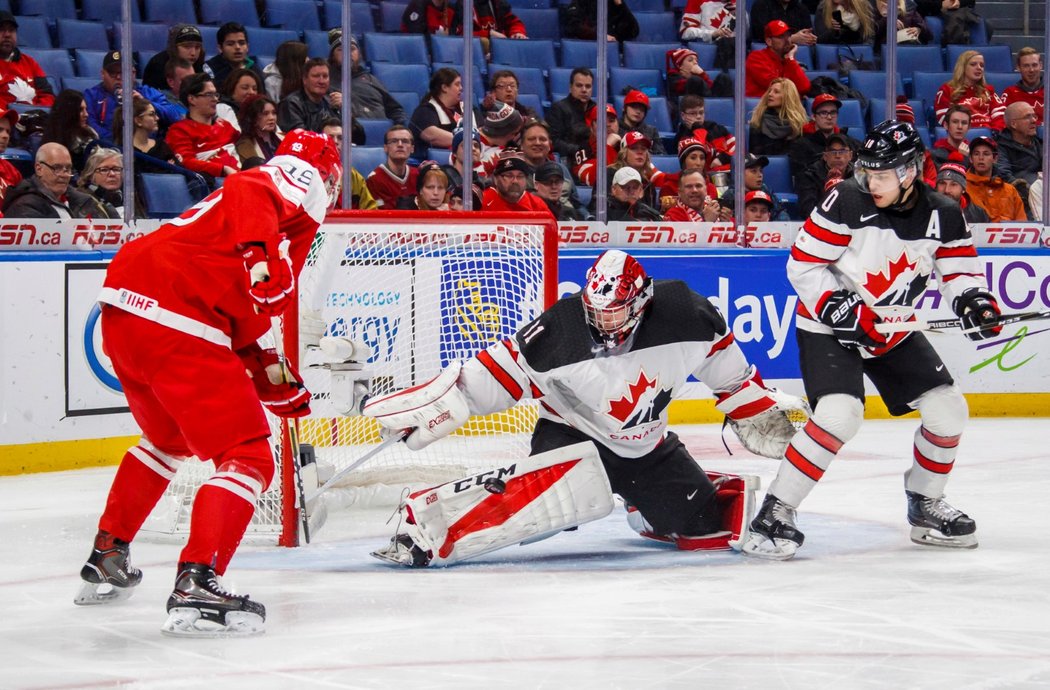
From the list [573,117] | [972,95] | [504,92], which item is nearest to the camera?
[504,92]

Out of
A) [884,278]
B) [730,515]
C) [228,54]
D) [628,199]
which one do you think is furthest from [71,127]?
[884,278]

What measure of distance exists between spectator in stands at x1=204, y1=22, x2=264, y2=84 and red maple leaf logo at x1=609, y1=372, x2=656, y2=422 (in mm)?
2799

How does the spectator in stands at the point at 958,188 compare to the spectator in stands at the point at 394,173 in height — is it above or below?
below

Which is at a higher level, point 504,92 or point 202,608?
point 504,92

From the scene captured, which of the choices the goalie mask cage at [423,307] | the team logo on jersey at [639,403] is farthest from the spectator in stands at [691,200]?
the team logo on jersey at [639,403]

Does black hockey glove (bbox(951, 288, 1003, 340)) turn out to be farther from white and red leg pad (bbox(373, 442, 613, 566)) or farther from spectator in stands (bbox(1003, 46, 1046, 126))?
spectator in stands (bbox(1003, 46, 1046, 126))

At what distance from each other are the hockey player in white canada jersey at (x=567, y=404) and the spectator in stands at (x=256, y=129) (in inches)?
94.5

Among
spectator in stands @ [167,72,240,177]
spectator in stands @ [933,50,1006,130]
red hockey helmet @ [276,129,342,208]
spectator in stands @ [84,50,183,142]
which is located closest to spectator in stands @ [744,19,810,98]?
spectator in stands @ [933,50,1006,130]

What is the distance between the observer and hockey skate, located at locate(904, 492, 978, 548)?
13.1 ft

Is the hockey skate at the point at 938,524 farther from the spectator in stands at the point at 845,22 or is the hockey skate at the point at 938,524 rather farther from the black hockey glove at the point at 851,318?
the spectator in stands at the point at 845,22

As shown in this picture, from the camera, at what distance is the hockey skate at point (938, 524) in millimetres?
4008

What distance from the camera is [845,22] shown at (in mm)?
7254

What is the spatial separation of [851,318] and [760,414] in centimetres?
35

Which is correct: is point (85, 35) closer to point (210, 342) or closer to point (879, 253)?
point (210, 342)
